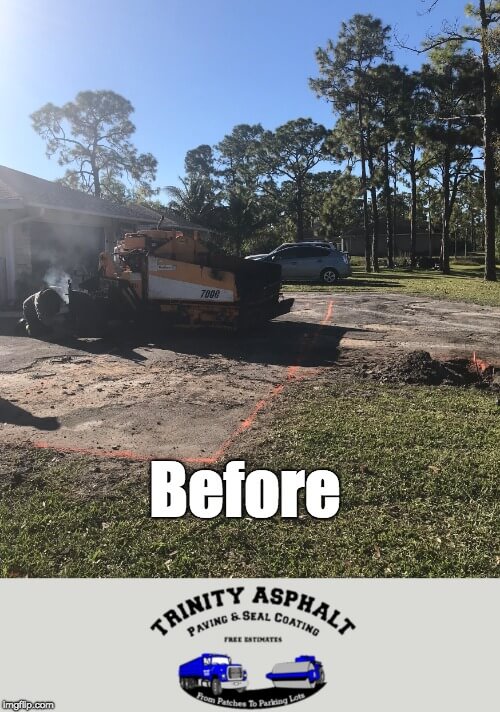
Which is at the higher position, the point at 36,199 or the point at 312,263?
the point at 36,199

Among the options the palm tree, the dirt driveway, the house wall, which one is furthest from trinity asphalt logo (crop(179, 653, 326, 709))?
the palm tree

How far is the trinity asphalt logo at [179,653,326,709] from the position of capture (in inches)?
83.0

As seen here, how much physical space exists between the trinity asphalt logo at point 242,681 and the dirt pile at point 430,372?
4.93m

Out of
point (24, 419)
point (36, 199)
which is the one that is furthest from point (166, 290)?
point (36, 199)

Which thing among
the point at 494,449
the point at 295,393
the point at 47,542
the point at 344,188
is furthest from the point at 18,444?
the point at 344,188

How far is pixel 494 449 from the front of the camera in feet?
14.6

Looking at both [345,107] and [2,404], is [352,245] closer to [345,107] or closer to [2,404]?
[345,107]

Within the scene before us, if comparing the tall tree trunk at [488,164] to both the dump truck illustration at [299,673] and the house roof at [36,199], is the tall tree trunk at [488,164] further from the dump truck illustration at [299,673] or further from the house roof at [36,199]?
the dump truck illustration at [299,673]

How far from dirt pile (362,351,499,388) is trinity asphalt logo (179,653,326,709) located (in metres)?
4.93

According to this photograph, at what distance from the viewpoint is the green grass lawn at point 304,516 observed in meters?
3.02

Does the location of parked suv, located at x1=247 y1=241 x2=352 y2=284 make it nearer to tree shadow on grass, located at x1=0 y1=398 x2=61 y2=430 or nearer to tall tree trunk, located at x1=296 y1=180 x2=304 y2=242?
tree shadow on grass, located at x1=0 y1=398 x2=61 y2=430

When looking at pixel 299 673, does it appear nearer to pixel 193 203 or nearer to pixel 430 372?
pixel 430 372

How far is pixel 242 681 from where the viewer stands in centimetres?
213

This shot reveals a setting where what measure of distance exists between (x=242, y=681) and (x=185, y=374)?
5435mm
